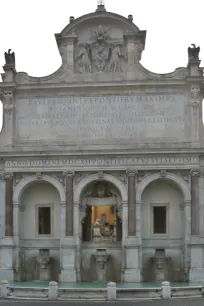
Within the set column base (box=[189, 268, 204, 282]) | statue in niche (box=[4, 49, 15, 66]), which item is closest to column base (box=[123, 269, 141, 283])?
column base (box=[189, 268, 204, 282])

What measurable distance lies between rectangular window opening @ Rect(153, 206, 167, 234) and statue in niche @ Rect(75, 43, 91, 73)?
9.12 meters

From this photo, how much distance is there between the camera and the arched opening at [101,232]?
34.1 m

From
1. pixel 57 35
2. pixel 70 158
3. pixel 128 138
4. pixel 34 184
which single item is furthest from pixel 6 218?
pixel 57 35

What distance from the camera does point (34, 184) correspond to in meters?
35.2

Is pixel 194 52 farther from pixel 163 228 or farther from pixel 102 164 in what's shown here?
pixel 163 228

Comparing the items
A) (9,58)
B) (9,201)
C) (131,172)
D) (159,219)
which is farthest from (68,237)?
(9,58)

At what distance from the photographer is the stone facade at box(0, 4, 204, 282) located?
33.5m

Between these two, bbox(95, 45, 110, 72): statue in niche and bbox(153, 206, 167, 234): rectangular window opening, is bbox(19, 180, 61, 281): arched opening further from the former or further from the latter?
bbox(95, 45, 110, 72): statue in niche

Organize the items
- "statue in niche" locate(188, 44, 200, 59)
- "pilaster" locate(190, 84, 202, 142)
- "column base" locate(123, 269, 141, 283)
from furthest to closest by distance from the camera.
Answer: "statue in niche" locate(188, 44, 200, 59) → "pilaster" locate(190, 84, 202, 142) → "column base" locate(123, 269, 141, 283)

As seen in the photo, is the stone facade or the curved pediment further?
the curved pediment

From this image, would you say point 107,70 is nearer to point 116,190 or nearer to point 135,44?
point 135,44

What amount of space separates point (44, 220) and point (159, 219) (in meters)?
6.82

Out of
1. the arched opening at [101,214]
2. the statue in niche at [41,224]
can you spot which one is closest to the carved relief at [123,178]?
the arched opening at [101,214]

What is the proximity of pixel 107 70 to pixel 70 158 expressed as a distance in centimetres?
578
